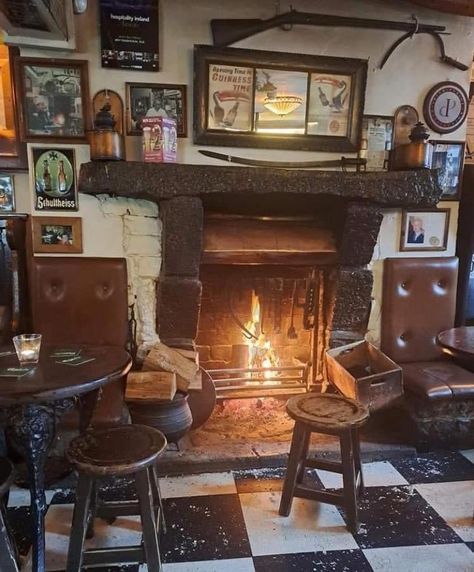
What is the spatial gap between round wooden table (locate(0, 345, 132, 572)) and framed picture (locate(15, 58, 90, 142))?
1.21 metres

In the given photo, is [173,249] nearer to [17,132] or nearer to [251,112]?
[251,112]

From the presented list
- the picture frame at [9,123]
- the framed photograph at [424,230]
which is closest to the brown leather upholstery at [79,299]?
the picture frame at [9,123]

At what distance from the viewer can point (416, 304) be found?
262 centimetres

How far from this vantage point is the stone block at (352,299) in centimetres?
250

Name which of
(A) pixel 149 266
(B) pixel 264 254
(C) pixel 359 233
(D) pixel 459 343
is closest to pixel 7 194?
(A) pixel 149 266

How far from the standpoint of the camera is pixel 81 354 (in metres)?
1.66

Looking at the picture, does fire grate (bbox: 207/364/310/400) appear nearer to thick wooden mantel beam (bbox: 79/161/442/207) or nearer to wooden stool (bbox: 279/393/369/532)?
wooden stool (bbox: 279/393/369/532)

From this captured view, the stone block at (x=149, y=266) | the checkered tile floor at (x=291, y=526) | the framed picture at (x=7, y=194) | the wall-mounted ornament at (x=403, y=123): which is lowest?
the checkered tile floor at (x=291, y=526)

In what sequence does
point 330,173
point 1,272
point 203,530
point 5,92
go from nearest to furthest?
1. point 203,530
2. point 330,173
3. point 5,92
4. point 1,272

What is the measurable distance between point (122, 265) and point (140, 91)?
0.88 m

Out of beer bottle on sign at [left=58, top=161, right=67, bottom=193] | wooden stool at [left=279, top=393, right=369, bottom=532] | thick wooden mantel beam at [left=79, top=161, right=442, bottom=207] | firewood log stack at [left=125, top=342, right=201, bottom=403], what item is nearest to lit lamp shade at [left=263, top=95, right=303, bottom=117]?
thick wooden mantel beam at [left=79, top=161, right=442, bottom=207]

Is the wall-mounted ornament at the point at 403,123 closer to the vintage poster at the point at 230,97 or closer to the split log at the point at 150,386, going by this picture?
the vintage poster at the point at 230,97

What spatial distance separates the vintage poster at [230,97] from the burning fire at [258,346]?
1033 millimetres

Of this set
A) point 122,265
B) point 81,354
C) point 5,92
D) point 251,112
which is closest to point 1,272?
point 122,265
